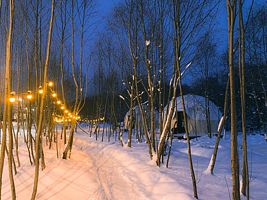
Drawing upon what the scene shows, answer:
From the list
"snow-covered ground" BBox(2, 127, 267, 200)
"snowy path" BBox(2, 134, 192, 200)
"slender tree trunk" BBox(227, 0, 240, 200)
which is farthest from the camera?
"snowy path" BBox(2, 134, 192, 200)

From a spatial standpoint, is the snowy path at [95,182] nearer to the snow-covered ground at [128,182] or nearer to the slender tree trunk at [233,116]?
the snow-covered ground at [128,182]

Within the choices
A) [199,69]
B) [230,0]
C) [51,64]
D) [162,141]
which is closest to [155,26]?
[162,141]

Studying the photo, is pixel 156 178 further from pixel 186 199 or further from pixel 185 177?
pixel 186 199

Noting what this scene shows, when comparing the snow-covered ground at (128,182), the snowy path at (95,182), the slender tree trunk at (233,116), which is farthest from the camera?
the snowy path at (95,182)

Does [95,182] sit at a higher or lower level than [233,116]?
lower

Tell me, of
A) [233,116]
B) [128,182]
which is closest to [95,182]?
[128,182]

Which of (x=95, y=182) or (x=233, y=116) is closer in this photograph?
(x=233, y=116)

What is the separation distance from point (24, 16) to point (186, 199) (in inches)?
→ 259

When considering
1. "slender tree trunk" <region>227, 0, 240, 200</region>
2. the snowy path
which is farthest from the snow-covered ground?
"slender tree trunk" <region>227, 0, 240, 200</region>

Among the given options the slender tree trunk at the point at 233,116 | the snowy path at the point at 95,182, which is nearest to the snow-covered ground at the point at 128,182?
the snowy path at the point at 95,182

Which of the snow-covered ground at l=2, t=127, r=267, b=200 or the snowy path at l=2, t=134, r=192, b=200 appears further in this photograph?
the snowy path at l=2, t=134, r=192, b=200

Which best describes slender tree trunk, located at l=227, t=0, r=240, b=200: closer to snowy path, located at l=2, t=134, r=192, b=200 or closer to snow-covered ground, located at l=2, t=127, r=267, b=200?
snow-covered ground, located at l=2, t=127, r=267, b=200

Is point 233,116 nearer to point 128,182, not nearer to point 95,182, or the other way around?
point 128,182

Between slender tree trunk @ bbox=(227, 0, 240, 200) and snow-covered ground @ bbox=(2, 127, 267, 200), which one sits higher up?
slender tree trunk @ bbox=(227, 0, 240, 200)
